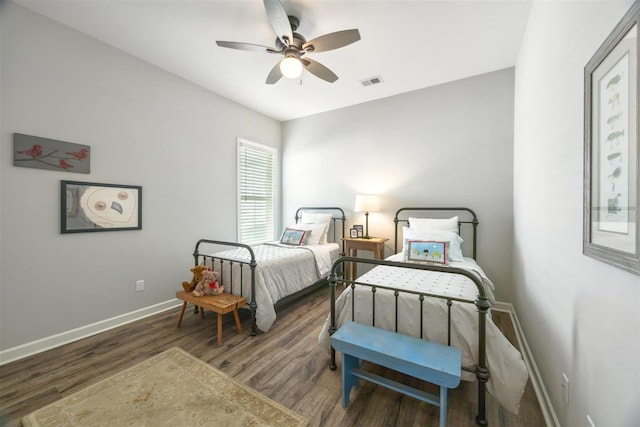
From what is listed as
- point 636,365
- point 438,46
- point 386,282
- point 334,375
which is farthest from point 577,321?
point 438,46

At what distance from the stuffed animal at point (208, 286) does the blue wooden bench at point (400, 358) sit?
1518 millimetres

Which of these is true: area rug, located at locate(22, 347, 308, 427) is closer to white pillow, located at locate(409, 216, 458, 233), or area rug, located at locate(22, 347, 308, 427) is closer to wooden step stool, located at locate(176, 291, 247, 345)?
wooden step stool, located at locate(176, 291, 247, 345)

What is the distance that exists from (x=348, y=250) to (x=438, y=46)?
2677mm

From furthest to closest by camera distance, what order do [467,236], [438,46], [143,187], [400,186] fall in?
[400,186] < [467,236] < [143,187] < [438,46]

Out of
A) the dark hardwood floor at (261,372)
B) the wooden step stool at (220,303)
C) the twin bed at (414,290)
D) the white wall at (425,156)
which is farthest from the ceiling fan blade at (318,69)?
the dark hardwood floor at (261,372)

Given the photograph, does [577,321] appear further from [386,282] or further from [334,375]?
[334,375]

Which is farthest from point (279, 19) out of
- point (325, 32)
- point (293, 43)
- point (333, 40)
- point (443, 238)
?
point (443, 238)

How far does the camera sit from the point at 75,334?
2.37 metres

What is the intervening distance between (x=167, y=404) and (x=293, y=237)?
2.35 metres

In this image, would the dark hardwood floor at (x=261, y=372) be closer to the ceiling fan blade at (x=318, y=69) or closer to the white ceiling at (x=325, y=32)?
the ceiling fan blade at (x=318, y=69)

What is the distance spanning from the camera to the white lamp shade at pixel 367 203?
11.7ft

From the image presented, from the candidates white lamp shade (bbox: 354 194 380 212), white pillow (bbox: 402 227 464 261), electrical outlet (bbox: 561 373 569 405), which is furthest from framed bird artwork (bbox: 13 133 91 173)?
electrical outlet (bbox: 561 373 569 405)

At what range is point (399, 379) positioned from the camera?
181cm

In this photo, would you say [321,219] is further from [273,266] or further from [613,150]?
[613,150]
